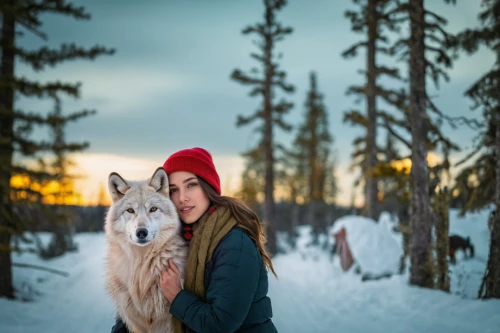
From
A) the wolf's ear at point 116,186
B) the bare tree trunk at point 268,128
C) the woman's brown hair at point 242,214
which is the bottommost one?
the woman's brown hair at point 242,214

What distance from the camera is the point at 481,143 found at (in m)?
9.39

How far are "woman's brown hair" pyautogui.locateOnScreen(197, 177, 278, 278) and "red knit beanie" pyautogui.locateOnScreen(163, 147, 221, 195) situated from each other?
0.19ft

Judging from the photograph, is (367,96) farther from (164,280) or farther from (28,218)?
(164,280)

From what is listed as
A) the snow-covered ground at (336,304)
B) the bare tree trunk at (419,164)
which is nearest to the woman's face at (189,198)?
the snow-covered ground at (336,304)

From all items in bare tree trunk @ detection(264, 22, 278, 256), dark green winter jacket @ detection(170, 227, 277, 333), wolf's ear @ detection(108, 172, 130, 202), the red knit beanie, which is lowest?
dark green winter jacket @ detection(170, 227, 277, 333)

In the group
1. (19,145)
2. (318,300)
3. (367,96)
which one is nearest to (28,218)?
(19,145)

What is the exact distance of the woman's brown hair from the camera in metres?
2.88

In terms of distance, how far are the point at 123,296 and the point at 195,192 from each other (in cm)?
101

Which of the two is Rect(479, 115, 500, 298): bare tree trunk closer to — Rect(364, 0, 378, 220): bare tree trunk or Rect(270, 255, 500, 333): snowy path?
Rect(270, 255, 500, 333): snowy path

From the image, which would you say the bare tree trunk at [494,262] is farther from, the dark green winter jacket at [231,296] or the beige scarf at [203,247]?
the beige scarf at [203,247]

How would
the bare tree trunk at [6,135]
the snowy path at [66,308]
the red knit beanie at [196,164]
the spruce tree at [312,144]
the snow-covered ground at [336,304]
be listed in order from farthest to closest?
1. the spruce tree at [312,144]
2. the bare tree trunk at [6,135]
3. the snowy path at [66,308]
4. the snow-covered ground at [336,304]
5. the red knit beanie at [196,164]

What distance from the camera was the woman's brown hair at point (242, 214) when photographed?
2.88 m

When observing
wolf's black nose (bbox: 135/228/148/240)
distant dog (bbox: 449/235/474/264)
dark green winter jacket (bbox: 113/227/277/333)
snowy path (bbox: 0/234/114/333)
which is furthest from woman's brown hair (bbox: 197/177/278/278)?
distant dog (bbox: 449/235/474/264)

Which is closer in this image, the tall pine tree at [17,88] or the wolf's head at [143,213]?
the wolf's head at [143,213]
